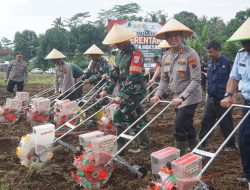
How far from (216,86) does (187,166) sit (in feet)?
7.50

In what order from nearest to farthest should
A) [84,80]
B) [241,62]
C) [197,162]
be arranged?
[197,162], [241,62], [84,80]

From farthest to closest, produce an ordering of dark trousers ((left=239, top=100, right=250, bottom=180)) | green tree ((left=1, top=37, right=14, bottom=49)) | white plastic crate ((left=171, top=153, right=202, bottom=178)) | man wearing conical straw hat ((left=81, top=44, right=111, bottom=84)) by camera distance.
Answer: green tree ((left=1, top=37, right=14, bottom=49)), man wearing conical straw hat ((left=81, top=44, right=111, bottom=84)), dark trousers ((left=239, top=100, right=250, bottom=180)), white plastic crate ((left=171, top=153, right=202, bottom=178))

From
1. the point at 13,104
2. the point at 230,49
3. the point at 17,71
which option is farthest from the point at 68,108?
the point at 230,49

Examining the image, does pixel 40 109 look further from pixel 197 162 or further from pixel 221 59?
pixel 197 162

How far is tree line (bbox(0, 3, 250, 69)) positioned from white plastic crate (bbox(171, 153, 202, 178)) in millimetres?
15086

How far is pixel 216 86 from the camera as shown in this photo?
16.4 ft

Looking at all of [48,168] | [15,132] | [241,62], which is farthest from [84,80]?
[241,62]

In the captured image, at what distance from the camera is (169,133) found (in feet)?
21.0

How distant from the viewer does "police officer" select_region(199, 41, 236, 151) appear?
16.2 feet

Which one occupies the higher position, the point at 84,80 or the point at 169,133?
the point at 84,80

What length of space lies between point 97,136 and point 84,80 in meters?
3.38

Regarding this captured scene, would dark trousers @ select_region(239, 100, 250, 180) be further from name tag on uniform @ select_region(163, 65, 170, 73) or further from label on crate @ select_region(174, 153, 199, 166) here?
name tag on uniform @ select_region(163, 65, 170, 73)

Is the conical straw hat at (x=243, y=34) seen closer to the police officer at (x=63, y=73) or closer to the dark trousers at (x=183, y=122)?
the dark trousers at (x=183, y=122)

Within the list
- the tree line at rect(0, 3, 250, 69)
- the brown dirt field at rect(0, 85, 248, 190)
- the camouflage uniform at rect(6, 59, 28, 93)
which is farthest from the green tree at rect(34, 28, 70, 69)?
the brown dirt field at rect(0, 85, 248, 190)
